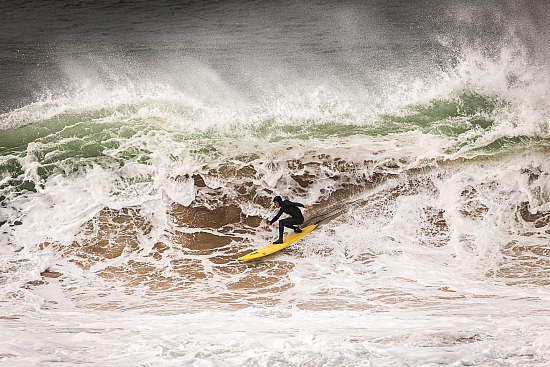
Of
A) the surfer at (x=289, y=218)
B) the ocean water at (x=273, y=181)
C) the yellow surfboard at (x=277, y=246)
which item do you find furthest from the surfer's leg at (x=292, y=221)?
the ocean water at (x=273, y=181)

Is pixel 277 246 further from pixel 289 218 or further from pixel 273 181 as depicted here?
pixel 273 181

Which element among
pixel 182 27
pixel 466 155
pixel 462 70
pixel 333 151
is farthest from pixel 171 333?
pixel 182 27

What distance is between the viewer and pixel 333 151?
7.82 m

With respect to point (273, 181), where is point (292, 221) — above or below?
below

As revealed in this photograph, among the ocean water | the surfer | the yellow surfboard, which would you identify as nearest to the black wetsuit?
the surfer

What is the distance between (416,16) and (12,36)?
7372 millimetres

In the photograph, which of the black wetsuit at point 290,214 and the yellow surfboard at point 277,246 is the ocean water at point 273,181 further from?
the black wetsuit at point 290,214

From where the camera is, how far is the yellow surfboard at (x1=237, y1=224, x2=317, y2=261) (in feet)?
21.9

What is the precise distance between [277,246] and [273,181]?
3.69ft

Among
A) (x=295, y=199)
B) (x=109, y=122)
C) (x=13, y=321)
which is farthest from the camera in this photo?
(x=109, y=122)

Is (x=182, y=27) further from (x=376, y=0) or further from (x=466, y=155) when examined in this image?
(x=466, y=155)

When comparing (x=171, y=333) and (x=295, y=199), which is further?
(x=295, y=199)

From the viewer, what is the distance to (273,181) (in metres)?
7.66

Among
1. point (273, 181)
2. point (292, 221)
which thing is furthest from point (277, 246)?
point (273, 181)
